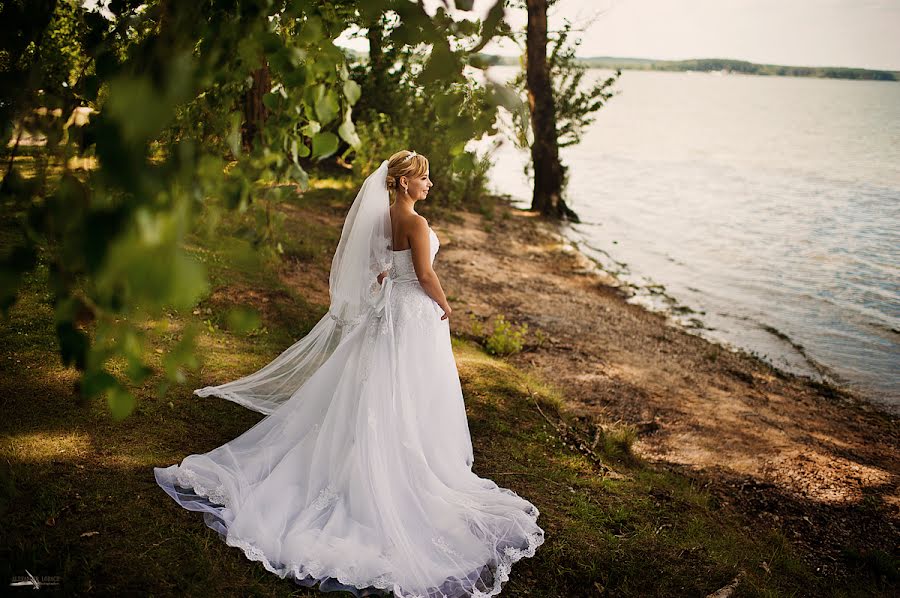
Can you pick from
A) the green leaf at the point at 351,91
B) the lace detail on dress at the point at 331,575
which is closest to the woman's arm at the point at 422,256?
the lace detail on dress at the point at 331,575

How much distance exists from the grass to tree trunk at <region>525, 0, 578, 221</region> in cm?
1200

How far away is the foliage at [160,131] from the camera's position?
1.16 meters

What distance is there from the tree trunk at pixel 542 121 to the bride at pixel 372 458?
41.6 feet

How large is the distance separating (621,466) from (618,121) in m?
57.2

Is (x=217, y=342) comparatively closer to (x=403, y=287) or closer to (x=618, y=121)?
(x=403, y=287)

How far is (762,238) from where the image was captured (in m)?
18.9

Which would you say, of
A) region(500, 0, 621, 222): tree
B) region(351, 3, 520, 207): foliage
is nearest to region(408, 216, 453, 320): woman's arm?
region(351, 3, 520, 207): foliage

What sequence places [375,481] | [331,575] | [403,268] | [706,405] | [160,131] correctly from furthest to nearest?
[706,405]
[403,268]
[375,481]
[331,575]
[160,131]

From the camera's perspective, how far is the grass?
136 inches

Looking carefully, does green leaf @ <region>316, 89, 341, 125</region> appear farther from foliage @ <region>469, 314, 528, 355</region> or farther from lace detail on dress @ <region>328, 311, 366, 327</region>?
foliage @ <region>469, 314, 528, 355</region>

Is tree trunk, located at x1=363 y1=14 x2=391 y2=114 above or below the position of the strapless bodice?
above

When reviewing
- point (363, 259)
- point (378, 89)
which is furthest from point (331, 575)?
point (378, 89)

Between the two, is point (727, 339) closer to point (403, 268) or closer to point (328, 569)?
point (403, 268)

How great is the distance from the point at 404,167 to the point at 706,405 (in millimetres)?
5293
